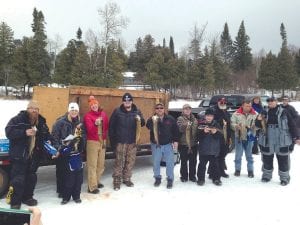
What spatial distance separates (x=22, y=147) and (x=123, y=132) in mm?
1996

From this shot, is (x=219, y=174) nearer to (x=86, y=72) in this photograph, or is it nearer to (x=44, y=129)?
(x=44, y=129)

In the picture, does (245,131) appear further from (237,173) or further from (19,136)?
(19,136)

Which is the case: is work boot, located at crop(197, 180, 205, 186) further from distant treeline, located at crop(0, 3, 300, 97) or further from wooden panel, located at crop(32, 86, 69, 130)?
distant treeline, located at crop(0, 3, 300, 97)

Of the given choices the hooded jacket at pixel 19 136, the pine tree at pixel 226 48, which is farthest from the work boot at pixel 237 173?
the pine tree at pixel 226 48

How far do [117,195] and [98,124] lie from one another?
1315 mm

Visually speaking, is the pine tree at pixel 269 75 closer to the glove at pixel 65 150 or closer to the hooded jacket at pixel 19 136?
the glove at pixel 65 150

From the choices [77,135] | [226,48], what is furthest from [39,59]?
[77,135]

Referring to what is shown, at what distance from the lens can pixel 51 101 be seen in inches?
312

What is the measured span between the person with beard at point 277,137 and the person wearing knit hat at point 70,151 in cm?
368

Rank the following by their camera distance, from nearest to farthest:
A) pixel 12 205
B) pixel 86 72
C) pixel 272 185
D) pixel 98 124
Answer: pixel 12 205 < pixel 98 124 < pixel 272 185 < pixel 86 72

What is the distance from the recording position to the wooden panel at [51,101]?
7750mm

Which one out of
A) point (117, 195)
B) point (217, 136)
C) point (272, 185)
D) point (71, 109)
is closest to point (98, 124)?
point (71, 109)

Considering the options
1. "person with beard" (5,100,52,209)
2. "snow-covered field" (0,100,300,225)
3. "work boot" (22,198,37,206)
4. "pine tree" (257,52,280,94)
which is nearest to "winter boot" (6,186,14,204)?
"person with beard" (5,100,52,209)

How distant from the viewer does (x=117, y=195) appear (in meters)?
7.16
